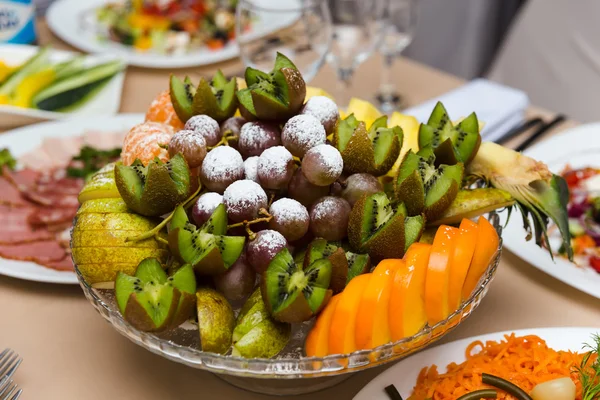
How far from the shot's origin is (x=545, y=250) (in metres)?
1.09

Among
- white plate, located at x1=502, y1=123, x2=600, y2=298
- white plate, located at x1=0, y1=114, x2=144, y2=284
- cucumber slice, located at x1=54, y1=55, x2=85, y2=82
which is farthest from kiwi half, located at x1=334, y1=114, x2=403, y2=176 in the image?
cucumber slice, located at x1=54, y1=55, x2=85, y2=82

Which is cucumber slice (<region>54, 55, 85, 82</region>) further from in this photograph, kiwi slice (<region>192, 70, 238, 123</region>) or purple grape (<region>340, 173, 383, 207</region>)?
purple grape (<region>340, 173, 383, 207</region>)

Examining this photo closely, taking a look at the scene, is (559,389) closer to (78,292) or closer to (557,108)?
(78,292)

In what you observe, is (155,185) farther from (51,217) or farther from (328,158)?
(51,217)

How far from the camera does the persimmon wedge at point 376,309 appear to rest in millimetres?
702

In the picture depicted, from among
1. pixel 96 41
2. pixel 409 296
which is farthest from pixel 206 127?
pixel 96 41

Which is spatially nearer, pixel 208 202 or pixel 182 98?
pixel 208 202

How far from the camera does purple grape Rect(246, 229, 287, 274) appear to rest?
74 cm

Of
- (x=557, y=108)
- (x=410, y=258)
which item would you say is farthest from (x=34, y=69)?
(x=557, y=108)

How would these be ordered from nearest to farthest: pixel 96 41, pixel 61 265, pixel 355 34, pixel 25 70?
pixel 61 265 < pixel 355 34 < pixel 25 70 < pixel 96 41

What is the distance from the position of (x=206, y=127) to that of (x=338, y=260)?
0.26 meters

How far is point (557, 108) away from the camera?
227 centimetres

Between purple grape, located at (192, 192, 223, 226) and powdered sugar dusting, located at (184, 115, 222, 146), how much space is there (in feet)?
0.31

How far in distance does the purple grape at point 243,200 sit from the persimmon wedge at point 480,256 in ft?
0.83
